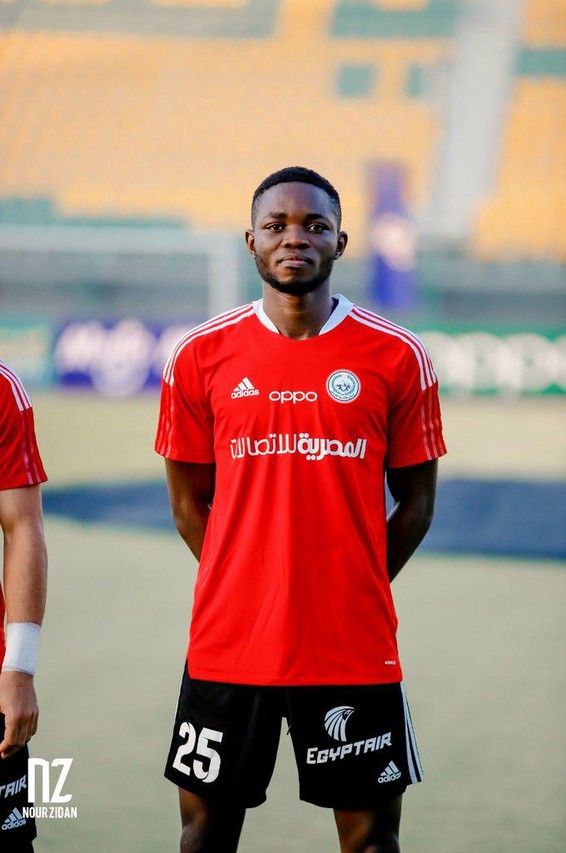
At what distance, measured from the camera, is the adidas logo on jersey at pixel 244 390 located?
2.52 metres

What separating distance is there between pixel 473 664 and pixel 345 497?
10.2 ft

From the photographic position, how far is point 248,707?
245 cm

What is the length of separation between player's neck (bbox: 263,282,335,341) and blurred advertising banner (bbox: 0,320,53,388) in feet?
58.6

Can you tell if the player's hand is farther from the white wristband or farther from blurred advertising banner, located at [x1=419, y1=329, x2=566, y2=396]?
blurred advertising banner, located at [x1=419, y1=329, x2=566, y2=396]

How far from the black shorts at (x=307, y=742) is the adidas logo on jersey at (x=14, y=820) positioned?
0.36m

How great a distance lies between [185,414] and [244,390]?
7.3 inches

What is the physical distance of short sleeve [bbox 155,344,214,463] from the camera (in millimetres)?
2619

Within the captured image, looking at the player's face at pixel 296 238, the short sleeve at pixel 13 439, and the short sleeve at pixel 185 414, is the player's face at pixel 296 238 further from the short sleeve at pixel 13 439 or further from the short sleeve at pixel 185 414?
the short sleeve at pixel 13 439

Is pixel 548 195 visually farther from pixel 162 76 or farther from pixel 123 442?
pixel 123 442

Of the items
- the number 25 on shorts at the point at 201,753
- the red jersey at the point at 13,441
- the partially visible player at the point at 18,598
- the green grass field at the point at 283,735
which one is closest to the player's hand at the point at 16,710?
the partially visible player at the point at 18,598

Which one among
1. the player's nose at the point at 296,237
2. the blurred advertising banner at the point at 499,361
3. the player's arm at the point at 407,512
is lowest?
the player's arm at the point at 407,512

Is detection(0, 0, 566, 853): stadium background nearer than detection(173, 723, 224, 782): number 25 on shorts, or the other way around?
detection(173, 723, 224, 782): number 25 on shorts

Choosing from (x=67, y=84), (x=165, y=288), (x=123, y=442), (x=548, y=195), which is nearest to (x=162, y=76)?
(x=67, y=84)

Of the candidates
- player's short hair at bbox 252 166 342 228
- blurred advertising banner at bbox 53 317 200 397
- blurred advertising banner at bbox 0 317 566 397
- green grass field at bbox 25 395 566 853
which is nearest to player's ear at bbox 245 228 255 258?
player's short hair at bbox 252 166 342 228
